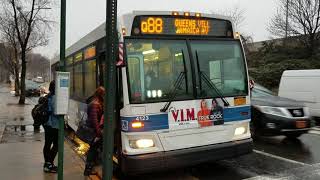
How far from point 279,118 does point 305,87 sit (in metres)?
5.06

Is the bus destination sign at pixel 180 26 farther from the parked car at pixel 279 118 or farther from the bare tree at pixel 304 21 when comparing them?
the bare tree at pixel 304 21

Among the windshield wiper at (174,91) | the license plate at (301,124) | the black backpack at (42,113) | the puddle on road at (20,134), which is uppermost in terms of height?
the windshield wiper at (174,91)

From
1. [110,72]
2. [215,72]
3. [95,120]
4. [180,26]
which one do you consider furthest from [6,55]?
[110,72]

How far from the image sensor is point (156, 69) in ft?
21.8

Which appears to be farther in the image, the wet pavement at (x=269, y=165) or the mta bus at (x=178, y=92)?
the wet pavement at (x=269, y=165)

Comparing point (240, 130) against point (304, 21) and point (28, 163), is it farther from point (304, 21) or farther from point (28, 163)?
point (304, 21)

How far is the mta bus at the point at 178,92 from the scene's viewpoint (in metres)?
6.49

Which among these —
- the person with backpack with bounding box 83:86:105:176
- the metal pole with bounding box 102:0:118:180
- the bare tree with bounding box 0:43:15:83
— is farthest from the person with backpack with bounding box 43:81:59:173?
the bare tree with bounding box 0:43:15:83

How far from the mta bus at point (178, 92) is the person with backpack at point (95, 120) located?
1.84 ft

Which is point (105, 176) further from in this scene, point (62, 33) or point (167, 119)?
point (62, 33)

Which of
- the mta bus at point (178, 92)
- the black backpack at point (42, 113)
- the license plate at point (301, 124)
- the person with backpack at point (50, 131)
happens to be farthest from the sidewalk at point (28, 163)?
the license plate at point (301, 124)

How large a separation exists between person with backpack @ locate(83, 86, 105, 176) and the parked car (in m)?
4.43

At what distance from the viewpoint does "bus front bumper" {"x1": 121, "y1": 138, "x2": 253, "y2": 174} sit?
6.42 m

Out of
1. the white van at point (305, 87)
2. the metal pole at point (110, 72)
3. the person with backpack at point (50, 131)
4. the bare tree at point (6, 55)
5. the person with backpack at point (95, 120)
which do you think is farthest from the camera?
the bare tree at point (6, 55)
